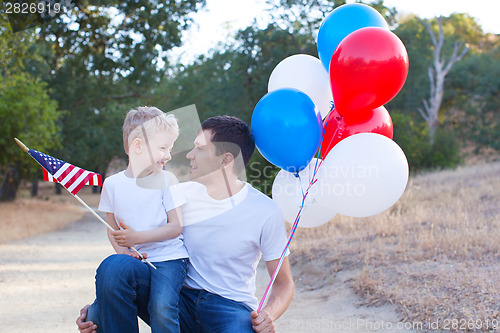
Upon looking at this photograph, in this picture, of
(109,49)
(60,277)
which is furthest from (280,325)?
(109,49)

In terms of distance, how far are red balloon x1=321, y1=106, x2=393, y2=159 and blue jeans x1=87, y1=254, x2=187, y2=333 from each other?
1416 mm

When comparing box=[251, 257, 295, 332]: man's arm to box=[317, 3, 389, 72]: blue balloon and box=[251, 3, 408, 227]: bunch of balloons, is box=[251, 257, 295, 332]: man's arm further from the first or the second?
box=[317, 3, 389, 72]: blue balloon

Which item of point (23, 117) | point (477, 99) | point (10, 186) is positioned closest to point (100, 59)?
point (23, 117)

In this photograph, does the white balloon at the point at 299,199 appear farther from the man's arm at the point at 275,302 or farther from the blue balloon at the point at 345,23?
the blue balloon at the point at 345,23

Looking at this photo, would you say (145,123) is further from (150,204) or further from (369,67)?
(369,67)

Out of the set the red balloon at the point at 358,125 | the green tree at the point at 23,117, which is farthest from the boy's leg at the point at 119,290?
the green tree at the point at 23,117

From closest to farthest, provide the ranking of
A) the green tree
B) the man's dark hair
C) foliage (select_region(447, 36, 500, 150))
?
the man's dark hair
the green tree
foliage (select_region(447, 36, 500, 150))

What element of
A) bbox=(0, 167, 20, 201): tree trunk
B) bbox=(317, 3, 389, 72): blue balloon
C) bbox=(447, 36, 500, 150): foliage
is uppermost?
bbox=(317, 3, 389, 72): blue balloon

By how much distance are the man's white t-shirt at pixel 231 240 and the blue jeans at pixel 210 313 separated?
0.14 feet

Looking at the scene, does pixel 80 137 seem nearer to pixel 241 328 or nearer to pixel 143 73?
pixel 143 73

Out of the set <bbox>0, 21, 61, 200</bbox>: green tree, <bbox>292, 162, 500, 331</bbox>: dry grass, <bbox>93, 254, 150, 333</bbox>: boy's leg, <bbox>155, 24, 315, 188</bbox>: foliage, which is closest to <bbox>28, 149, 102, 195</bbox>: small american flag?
<bbox>93, 254, 150, 333</bbox>: boy's leg

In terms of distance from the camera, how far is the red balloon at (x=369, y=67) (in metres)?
2.91

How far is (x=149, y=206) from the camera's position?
279 cm

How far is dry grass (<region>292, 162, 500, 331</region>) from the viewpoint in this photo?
4613 millimetres
